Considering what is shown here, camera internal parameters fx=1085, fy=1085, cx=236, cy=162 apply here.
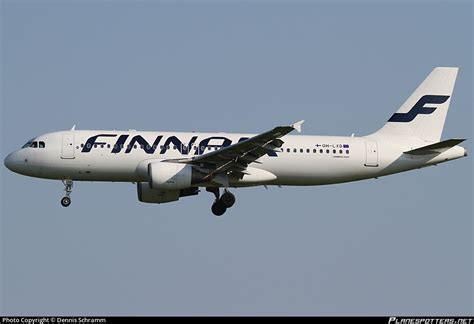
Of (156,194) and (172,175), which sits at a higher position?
(156,194)

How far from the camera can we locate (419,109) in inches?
2383

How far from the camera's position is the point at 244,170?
55219 mm

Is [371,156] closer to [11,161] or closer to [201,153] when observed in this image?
[201,153]

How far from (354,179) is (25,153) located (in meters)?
17.3

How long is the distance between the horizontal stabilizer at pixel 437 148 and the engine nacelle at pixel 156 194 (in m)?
12.0

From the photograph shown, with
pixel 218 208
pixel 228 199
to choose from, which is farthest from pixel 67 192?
pixel 228 199

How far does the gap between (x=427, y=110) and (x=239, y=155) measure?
12.6 m

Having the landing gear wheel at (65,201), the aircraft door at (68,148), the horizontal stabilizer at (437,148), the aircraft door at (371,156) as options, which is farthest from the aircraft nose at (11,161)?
the horizontal stabilizer at (437,148)

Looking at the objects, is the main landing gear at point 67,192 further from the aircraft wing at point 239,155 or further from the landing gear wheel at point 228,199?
the landing gear wheel at point 228,199

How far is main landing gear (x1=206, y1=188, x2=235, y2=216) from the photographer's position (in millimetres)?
55875

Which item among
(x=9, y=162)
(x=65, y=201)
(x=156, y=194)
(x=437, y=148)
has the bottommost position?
(x=65, y=201)

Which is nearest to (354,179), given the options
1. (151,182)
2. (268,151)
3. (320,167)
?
(320,167)

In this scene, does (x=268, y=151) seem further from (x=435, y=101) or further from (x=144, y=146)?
(x=435, y=101)

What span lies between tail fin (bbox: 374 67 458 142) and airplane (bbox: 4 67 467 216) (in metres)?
0.20
